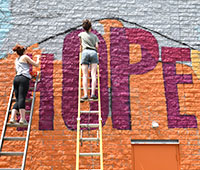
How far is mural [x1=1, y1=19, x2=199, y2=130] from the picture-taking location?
5387 mm

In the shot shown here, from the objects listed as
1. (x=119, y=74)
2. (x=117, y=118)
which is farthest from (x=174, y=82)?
(x=117, y=118)

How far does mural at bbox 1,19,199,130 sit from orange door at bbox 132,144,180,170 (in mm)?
474

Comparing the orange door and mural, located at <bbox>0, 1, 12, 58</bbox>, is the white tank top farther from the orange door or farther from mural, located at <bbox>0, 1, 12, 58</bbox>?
the orange door

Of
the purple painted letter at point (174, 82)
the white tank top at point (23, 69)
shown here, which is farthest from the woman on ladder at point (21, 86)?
the purple painted letter at point (174, 82)

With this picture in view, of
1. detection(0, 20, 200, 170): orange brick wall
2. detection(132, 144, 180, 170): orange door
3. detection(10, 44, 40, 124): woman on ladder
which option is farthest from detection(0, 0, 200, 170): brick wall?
detection(10, 44, 40, 124): woman on ladder

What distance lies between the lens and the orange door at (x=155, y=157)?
5.15 m

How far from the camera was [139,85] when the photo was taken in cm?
561

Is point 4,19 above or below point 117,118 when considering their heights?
above

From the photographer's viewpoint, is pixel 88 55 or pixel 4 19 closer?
pixel 88 55

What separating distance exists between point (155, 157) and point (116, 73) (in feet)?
6.25

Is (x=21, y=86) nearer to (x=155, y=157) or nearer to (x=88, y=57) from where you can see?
(x=88, y=57)

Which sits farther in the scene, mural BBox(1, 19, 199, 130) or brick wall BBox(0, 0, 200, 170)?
mural BBox(1, 19, 199, 130)

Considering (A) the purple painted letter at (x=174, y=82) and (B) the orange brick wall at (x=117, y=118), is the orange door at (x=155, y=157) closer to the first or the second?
(B) the orange brick wall at (x=117, y=118)

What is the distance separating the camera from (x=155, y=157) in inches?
205
